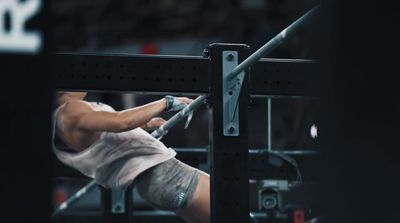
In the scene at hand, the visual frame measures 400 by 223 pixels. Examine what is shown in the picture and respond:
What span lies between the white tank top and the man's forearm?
161 mm

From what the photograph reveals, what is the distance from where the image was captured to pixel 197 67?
4.05m

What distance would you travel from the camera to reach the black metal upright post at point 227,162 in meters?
3.82

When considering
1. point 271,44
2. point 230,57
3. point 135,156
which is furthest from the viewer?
point 135,156

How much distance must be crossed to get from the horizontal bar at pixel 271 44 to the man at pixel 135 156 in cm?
41

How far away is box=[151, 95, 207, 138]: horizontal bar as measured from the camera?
159 inches

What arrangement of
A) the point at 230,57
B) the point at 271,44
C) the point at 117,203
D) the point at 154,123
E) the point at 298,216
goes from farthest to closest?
the point at 117,203 < the point at 298,216 < the point at 154,123 < the point at 230,57 < the point at 271,44

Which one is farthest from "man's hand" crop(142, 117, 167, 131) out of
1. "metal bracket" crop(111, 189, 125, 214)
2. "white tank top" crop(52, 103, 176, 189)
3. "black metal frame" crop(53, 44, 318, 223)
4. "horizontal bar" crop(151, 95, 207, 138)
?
"metal bracket" crop(111, 189, 125, 214)

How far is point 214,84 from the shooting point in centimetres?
391

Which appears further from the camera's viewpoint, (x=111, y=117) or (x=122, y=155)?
(x=122, y=155)

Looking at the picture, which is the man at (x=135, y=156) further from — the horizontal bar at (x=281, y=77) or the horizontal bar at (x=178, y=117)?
the horizontal bar at (x=281, y=77)

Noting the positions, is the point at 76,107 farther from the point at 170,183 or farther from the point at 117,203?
the point at 117,203

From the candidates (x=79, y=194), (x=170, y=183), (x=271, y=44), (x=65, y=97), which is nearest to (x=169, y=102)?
(x=170, y=183)

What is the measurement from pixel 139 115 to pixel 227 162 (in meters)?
0.51

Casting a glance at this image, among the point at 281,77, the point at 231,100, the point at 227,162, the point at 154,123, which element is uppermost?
the point at 281,77
